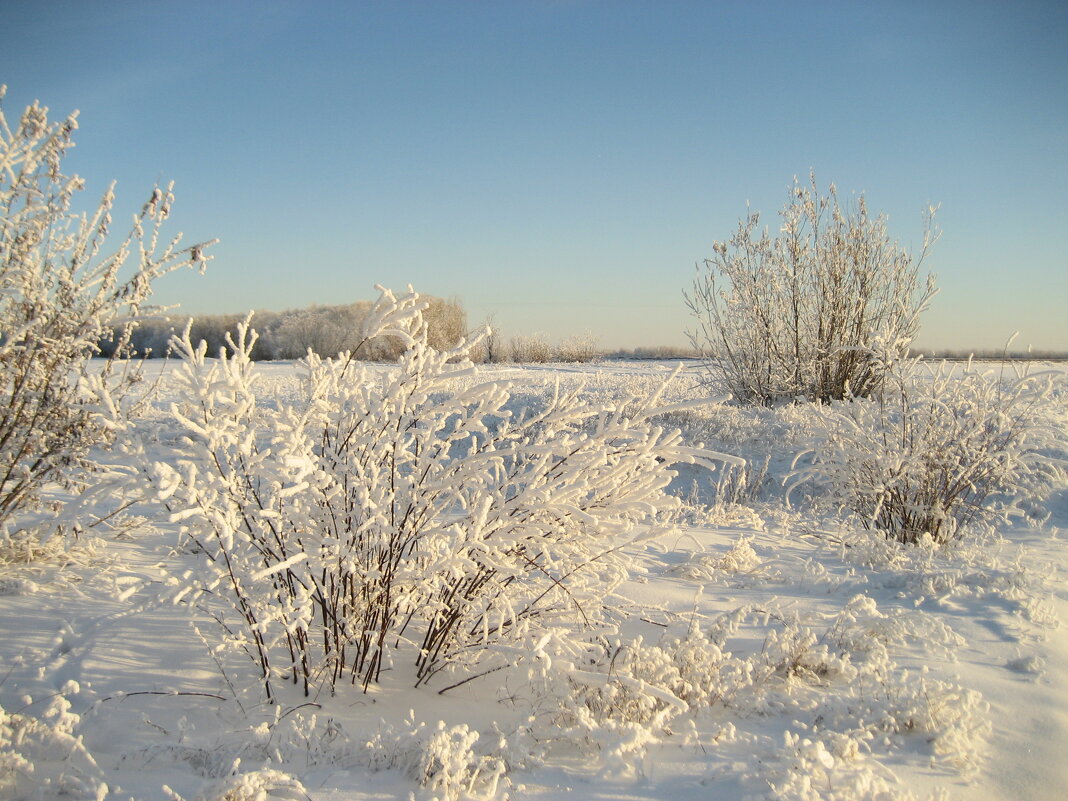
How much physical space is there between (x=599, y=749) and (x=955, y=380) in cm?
428

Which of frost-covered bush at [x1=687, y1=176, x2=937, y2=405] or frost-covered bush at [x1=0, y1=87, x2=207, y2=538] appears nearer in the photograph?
frost-covered bush at [x1=0, y1=87, x2=207, y2=538]

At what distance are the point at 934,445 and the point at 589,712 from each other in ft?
12.3

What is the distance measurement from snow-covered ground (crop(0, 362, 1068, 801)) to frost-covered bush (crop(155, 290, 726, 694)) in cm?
16

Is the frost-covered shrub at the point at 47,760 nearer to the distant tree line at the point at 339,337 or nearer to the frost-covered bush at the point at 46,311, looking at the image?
the frost-covered bush at the point at 46,311

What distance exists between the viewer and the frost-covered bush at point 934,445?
4613 millimetres

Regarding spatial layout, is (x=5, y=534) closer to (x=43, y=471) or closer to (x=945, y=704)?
(x=43, y=471)

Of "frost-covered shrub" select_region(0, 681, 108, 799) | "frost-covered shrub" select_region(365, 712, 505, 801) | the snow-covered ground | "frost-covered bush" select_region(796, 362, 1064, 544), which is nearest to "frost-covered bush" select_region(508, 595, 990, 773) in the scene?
the snow-covered ground

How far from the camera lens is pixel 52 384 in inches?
134

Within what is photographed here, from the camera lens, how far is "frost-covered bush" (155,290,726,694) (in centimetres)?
211

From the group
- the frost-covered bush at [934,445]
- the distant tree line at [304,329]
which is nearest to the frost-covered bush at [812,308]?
the frost-covered bush at [934,445]

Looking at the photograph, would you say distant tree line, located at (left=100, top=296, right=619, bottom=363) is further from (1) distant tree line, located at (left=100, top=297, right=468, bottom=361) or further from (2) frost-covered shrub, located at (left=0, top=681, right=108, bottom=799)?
(2) frost-covered shrub, located at (left=0, top=681, right=108, bottom=799)

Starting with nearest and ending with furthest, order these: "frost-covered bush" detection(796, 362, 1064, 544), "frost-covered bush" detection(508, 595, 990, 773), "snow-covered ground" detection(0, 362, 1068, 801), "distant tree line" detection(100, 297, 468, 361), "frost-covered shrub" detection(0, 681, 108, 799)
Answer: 1. "frost-covered shrub" detection(0, 681, 108, 799)
2. "snow-covered ground" detection(0, 362, 1068, 801)
3. "frost-covered bush" detection(508, 595, 990, 773)
4. "frost-covered bush" detection(796, 362, 1064, 544)
5. "distant tree line" detection(100, 297, 468, 361)

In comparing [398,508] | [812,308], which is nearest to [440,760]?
[398,508]

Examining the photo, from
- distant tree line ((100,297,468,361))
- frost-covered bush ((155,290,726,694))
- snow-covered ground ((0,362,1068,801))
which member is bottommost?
snow-covered ground ((0,362,1068,801))
